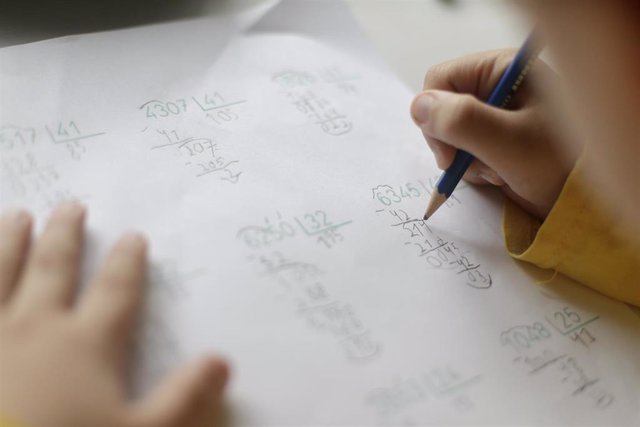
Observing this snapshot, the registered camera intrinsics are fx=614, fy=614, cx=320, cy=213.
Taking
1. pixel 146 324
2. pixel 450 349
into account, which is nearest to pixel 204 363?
pixel 146 324

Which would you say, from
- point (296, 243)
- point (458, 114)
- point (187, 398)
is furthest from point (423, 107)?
point (187, 398)

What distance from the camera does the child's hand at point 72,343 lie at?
30 cm

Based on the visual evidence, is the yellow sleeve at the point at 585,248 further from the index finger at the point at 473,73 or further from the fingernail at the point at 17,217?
the fingernail at the point at 17,217

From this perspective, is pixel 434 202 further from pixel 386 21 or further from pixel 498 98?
pixel 386 21

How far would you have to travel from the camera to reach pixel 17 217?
14.5 inches

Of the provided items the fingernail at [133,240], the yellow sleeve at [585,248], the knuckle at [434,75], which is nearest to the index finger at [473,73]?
the knuckle at [434,75]

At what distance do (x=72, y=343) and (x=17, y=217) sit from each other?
4.0 inches

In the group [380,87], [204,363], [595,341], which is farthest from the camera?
[380,87]

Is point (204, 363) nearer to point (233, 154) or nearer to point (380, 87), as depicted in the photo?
point (233, 154)

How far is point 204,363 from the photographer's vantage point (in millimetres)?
334

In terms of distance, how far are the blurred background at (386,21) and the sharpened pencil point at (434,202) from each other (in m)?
0.13

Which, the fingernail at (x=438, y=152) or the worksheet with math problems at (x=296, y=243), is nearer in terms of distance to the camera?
the worksheet with math problems at (x=296, y=243)

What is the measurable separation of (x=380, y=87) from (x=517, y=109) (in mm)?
136

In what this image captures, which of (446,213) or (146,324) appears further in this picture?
(446,213)
